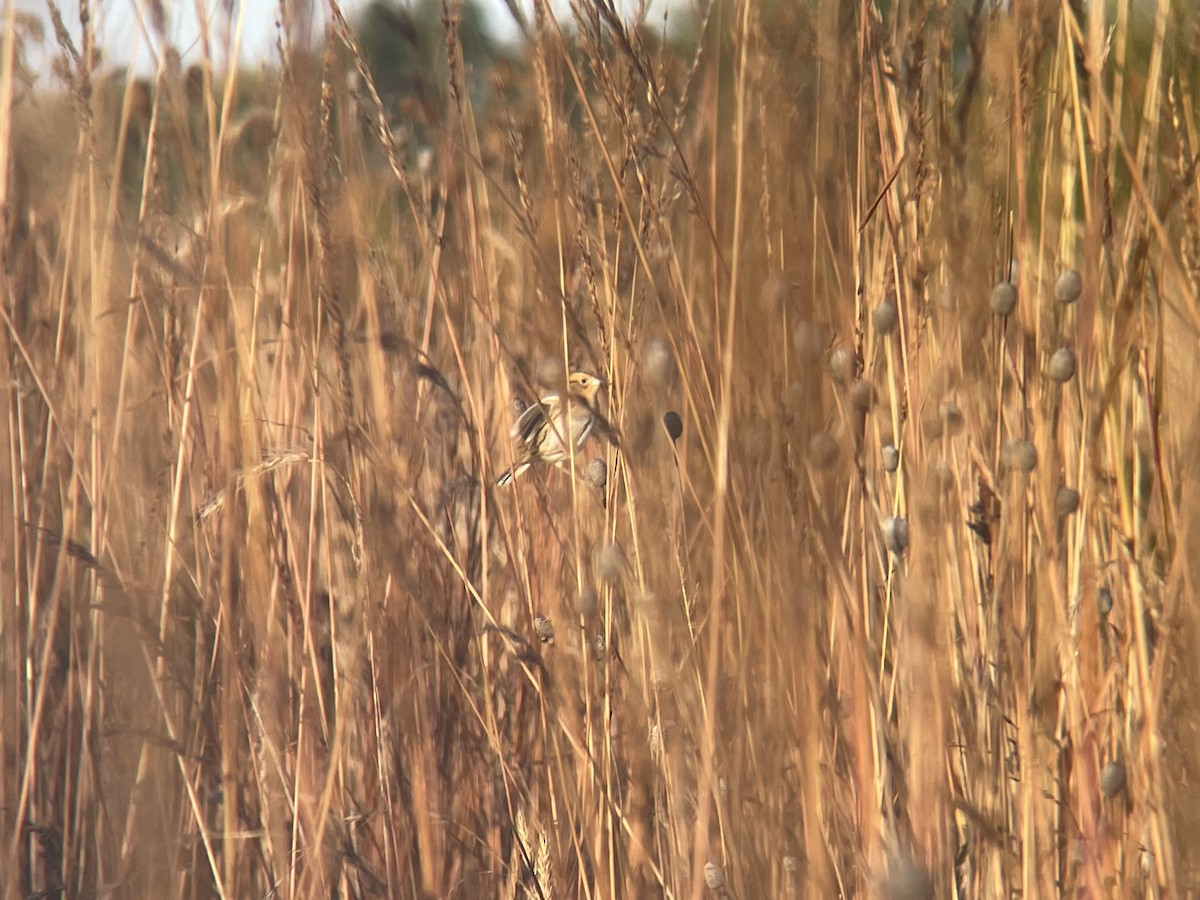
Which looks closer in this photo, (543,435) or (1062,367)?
(1062,367)

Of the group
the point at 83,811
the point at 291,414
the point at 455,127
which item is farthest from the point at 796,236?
the point at 83,811

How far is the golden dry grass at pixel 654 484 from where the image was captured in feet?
2.52

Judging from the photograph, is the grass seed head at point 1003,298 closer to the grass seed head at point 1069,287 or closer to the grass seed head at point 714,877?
the grass seed head at point 1069,287

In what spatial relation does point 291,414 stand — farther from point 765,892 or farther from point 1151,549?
point 1151,549

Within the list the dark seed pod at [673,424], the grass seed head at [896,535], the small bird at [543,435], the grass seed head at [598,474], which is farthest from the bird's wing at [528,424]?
the grass seed head at [896,535]

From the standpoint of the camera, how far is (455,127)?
950 millimetres

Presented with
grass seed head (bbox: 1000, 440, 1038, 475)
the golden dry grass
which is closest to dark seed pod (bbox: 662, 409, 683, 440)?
the golden dry grass

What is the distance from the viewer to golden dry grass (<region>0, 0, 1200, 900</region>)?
2.52 ft

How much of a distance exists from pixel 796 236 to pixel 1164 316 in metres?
0.37

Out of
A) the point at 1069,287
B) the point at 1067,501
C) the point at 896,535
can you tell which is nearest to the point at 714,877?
the point at 896,535

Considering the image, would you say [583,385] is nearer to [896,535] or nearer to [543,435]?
[543,435]

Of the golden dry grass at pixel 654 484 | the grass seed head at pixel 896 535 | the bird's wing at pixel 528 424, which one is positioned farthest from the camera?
the bird's wing at pixel 528 424

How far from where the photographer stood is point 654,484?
0.88 meters

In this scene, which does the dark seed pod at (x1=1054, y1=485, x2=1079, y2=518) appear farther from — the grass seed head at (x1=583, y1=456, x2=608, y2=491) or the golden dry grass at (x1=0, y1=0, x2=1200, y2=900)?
the grass seed head at (x1=583, y1=456, x2=608, y2=491)
